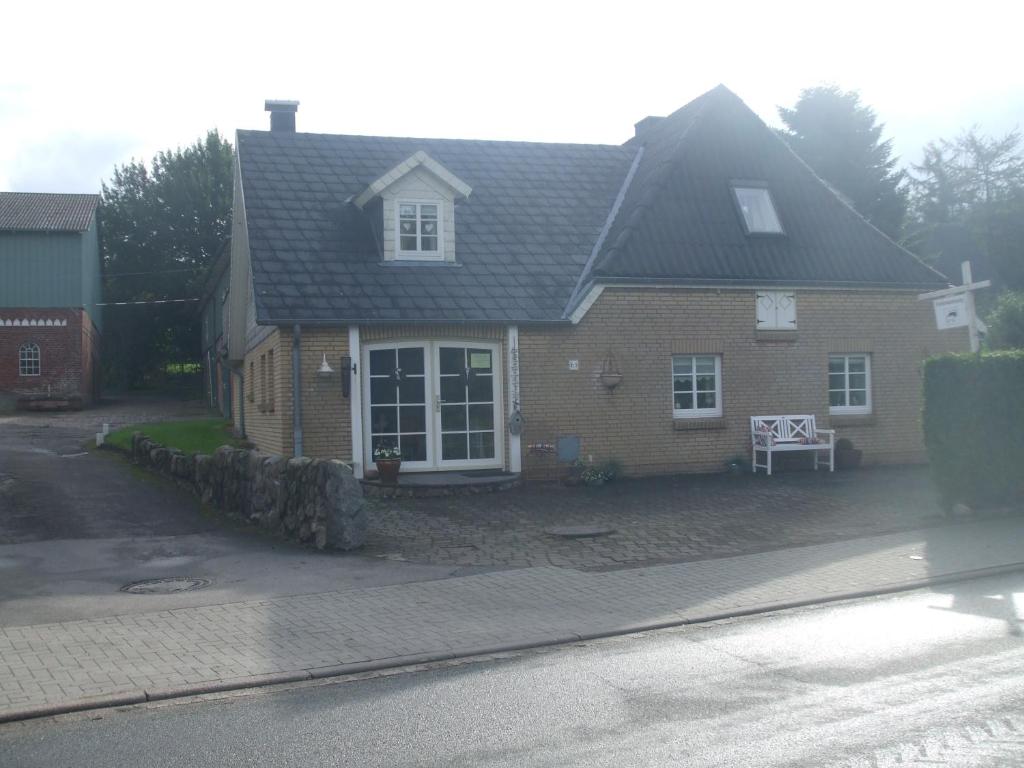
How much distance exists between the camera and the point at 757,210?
20.2 m

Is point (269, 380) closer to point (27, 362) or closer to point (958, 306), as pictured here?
point (958, 306)

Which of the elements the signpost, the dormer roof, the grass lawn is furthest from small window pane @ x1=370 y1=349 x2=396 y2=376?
the signpost

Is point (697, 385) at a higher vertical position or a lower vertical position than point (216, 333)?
lower

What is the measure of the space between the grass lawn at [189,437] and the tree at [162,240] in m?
26.2

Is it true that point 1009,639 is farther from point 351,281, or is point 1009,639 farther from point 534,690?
point 351,281

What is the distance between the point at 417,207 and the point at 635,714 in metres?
13.4

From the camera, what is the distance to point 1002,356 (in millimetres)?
13742

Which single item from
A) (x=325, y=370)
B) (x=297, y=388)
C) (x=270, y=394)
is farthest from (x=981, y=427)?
(x=270, y=394)

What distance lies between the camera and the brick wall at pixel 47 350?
40.6 metres

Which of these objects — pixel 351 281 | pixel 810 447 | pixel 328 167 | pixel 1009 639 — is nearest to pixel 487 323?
pixel 351 281

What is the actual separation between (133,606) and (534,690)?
4.51 meters

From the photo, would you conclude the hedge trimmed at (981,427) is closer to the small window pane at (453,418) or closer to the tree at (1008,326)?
the small window pane at (453,418)

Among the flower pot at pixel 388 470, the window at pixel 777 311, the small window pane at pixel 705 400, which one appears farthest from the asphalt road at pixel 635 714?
the window at pixel 777 311

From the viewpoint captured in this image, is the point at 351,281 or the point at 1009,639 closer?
the point at 1009,639
